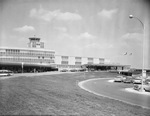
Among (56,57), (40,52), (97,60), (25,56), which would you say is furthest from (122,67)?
(25,56)

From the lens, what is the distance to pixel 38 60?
73438 mm

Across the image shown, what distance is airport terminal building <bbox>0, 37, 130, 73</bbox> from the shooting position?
55806mm

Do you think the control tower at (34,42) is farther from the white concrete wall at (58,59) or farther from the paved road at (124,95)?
the paved road at (124,95)

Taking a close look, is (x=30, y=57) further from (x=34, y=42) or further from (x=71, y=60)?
(x=34, y=42)

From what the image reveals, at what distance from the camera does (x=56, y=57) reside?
83312 millimetres

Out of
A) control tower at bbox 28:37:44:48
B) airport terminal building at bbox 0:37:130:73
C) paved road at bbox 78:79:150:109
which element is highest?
control tower at bbox 28:37:44:48

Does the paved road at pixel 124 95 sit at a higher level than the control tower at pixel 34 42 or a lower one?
lower

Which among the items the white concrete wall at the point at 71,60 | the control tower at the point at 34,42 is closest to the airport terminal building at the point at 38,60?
the white concrete wall at the point at 71,60

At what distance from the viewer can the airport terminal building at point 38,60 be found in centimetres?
5581

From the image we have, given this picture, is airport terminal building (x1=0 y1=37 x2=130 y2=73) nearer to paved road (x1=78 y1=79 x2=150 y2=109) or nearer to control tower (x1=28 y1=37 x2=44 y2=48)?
control tower (x1=28 y1=37 x2=44 y2=48)

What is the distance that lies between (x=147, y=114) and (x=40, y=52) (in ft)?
223

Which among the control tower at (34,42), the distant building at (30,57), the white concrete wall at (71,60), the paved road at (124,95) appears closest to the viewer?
the paved road at (124,95)

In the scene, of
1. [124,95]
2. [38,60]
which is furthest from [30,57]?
[124,95]

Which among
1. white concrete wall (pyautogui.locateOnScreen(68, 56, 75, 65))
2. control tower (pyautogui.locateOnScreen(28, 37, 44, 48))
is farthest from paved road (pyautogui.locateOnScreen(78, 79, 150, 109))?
control tower (pyautogui.locateOnScreen(28, 37, 44, 48))
